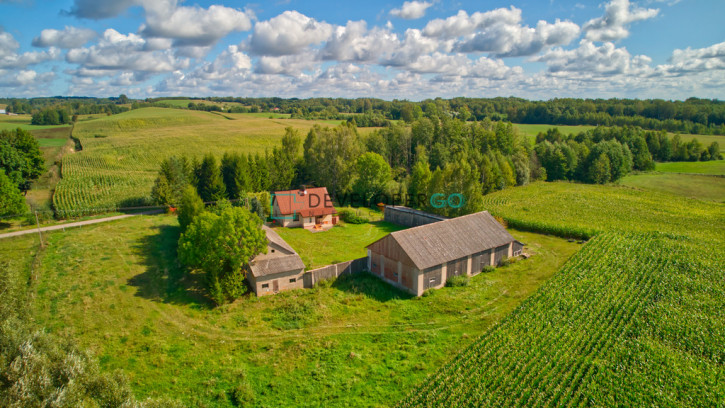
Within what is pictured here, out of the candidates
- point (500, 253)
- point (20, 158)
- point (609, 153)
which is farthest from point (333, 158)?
point (609, 153)

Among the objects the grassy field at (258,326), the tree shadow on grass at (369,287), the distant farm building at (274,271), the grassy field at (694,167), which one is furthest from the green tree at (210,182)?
the grassy field at (694,167)

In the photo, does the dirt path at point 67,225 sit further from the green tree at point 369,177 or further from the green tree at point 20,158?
the green tree at point 369,177

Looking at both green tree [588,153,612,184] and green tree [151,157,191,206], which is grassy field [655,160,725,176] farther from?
green tree [151,157,191,206]

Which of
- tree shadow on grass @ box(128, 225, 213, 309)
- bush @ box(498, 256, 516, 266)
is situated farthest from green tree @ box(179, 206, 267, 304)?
bush @ box(498, 256, 516, 266)

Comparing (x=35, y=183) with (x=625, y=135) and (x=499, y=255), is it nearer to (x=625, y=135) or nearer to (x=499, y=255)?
(x=499, y=255)

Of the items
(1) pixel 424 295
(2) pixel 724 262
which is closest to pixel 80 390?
(1) pixel 424 295

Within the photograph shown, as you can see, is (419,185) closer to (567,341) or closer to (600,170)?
(567,341)

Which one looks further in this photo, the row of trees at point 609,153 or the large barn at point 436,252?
the row of trees at point 609,153
